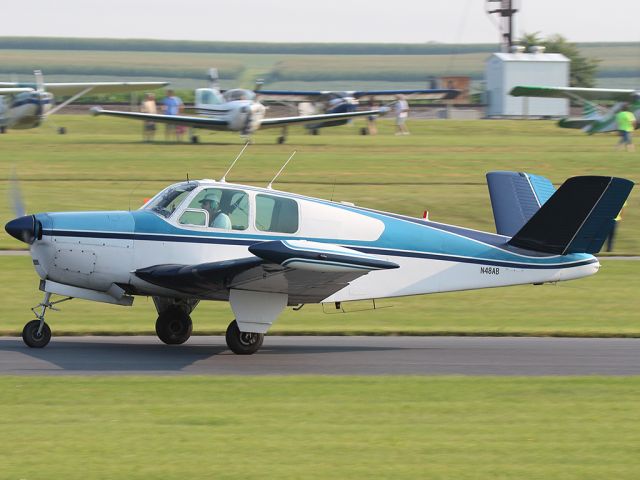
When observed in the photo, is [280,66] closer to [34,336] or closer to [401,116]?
[401,116]

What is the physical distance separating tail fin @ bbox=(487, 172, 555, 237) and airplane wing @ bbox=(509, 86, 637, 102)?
4001 centimetres

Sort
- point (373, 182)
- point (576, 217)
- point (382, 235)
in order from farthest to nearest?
point (373, 182), point (382, 235), point (576, 217)

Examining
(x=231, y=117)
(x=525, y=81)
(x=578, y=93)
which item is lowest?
(x=525, y=81)

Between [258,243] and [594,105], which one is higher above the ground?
[258,243]

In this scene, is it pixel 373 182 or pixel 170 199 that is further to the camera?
pixel 373 182

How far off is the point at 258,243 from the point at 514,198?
4.39 meters

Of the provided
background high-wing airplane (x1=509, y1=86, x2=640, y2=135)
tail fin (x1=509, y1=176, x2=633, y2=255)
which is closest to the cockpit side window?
tail fin (x1=509, y1=176, x2=633, y2=255)

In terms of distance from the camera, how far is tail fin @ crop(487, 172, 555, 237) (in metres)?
14.7

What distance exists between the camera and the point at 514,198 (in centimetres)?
1495

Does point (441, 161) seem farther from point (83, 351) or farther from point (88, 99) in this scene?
point (88, 99)

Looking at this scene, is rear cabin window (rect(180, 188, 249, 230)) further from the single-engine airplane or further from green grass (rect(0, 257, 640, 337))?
the single-engine airplane

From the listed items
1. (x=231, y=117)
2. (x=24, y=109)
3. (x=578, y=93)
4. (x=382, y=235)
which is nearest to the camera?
(x=382, y=235)

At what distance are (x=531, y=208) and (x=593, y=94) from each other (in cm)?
4201

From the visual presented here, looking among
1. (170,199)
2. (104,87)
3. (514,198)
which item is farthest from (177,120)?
(170,199)
